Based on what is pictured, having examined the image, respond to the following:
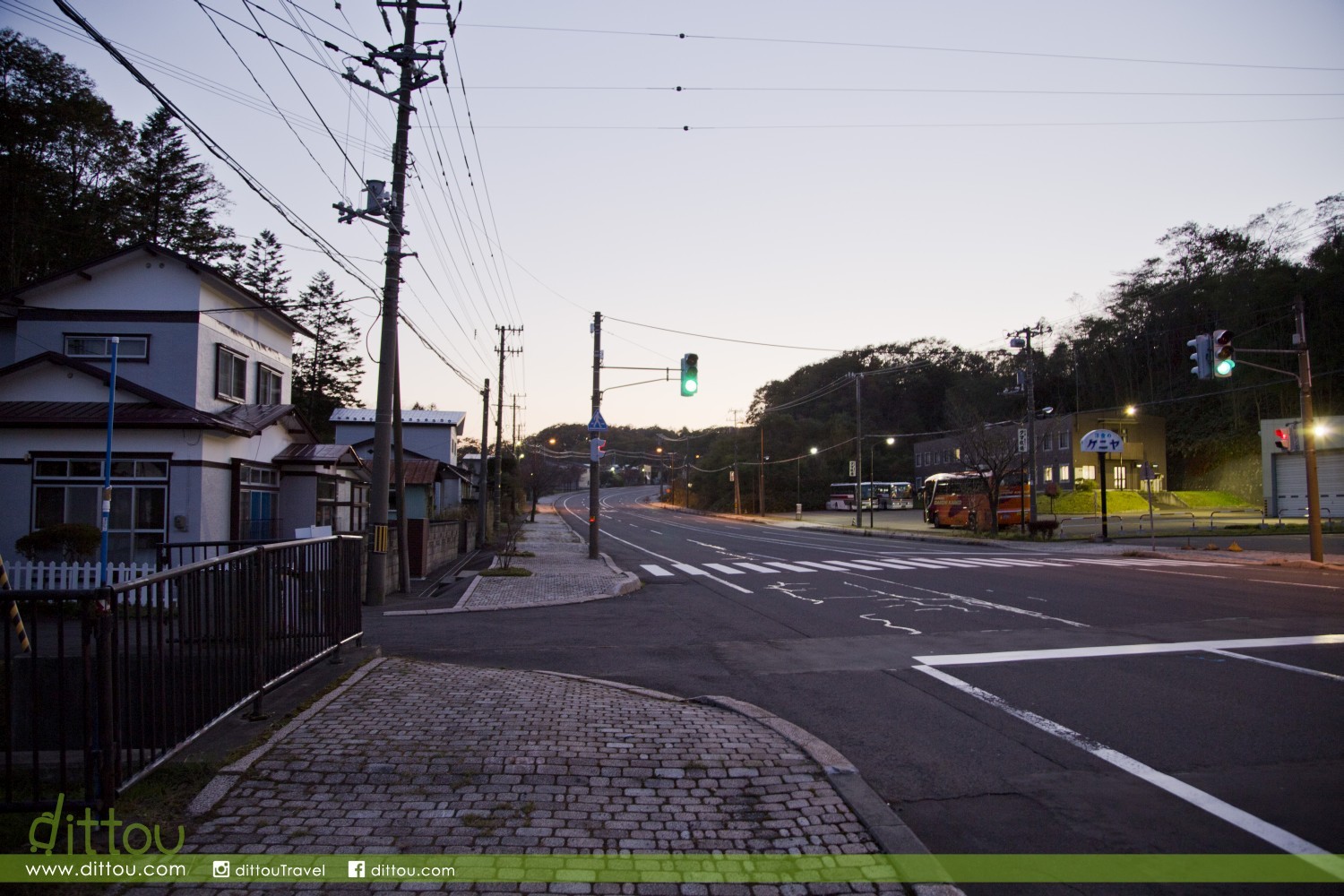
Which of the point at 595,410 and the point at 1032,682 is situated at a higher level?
the point at 595,410

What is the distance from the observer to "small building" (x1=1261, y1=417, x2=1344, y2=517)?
4441 centimetres

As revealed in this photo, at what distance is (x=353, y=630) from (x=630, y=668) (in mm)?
2994

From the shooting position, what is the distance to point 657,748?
216 inches

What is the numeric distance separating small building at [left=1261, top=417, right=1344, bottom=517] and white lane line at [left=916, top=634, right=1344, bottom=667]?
40.9m

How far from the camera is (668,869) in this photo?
378 centimetres

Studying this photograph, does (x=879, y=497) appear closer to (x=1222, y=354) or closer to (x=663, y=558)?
→ (x=663, y=558)

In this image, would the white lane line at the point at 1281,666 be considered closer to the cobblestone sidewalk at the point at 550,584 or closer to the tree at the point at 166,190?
the cobblestone sidewalk at the point at 550,584

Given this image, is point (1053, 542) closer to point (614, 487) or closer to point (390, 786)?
point (390, 786)

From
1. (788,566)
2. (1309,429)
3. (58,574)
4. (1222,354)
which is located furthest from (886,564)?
(58,574)

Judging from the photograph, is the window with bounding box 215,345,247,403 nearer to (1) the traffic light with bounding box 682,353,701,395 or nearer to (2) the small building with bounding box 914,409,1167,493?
(1) the traffic light with bounding box 682,353,701,395

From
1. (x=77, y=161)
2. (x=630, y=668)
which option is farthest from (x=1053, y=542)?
(x=77, y=161)

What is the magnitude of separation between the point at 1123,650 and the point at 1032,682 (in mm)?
2204

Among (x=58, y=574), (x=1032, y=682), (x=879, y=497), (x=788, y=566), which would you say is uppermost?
(x=879, y=497)

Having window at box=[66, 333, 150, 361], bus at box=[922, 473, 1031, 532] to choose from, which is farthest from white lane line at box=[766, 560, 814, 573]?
window at box=[66, 333, 150, 361]
